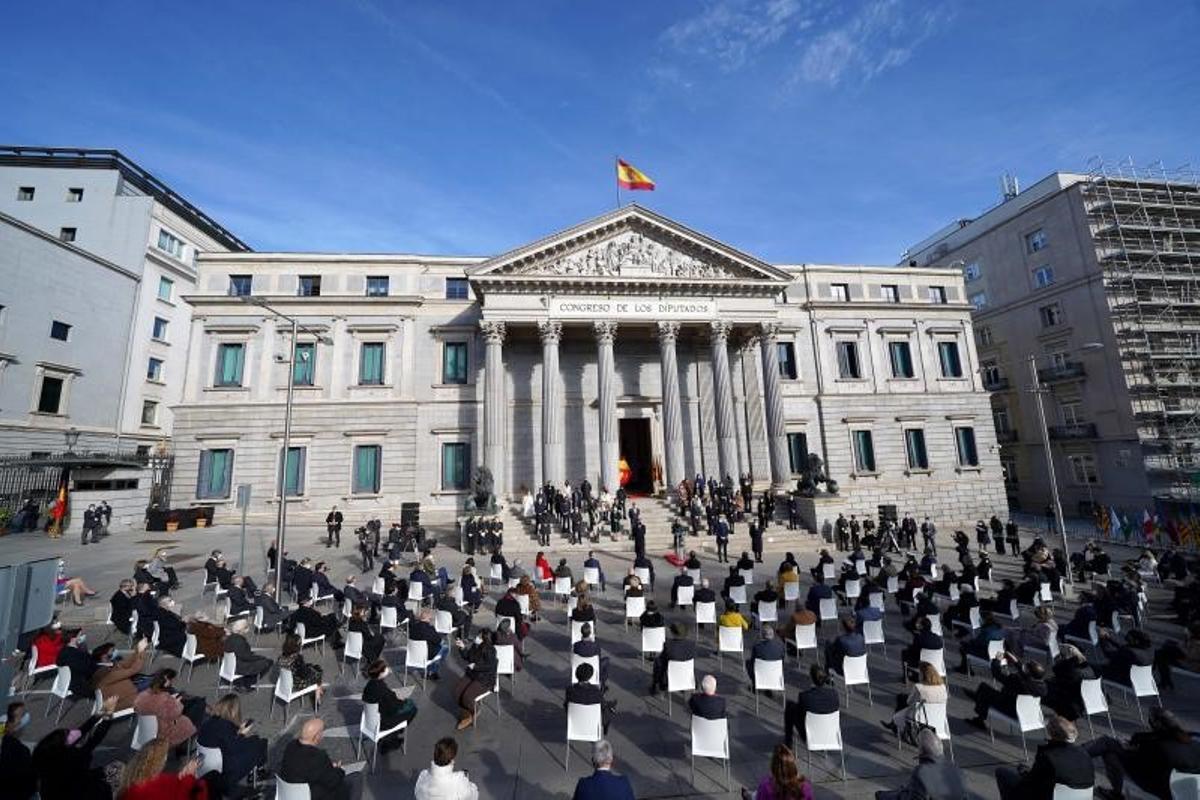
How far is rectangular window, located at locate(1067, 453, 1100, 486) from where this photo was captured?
3294 centimetres

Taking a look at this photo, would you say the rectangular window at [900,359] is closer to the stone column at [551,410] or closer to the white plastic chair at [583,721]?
the stone column at [551,410]

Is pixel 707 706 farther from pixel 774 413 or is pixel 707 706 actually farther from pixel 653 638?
pixel 774 413

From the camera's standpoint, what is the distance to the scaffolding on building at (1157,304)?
30359 mm

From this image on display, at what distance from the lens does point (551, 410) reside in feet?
82.0

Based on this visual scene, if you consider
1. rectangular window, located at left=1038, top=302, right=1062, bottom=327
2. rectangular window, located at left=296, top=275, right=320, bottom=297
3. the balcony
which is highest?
rectangular window, located at left=296, top=275, right=320, bottom=297

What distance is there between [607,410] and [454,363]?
388 inches

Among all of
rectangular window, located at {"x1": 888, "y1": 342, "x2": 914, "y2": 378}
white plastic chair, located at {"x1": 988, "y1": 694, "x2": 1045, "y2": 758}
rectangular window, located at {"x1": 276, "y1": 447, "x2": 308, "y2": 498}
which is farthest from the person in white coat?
rectangular window, located at {"x1": 888, "y1": 342, "x2": 914, "y2": 378}

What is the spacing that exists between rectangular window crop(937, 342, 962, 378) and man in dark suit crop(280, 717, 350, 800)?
3855 centimetres

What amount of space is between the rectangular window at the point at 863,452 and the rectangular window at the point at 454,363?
23987 millimetres

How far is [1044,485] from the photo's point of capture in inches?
1394

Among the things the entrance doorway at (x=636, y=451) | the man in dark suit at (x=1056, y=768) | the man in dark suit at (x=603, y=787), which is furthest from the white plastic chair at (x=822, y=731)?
the entrance doorway at (x=636, y=451)

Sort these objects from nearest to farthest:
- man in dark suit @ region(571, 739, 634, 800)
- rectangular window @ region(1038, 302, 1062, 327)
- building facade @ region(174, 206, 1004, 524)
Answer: man in dark suit @ region(571, 739, 634, 800)
building facade @ region(174, 206, 1004, 524)
rectangular window @ region(1038, 302, 1062, 327)

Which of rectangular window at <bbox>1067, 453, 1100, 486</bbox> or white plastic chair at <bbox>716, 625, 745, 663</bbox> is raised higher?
rectangular window at <bbox>1067, 453, 1100, 486</bbox>

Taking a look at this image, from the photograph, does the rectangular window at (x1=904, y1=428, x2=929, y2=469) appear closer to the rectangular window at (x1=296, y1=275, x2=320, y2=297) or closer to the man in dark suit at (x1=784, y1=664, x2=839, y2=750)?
the man in dark suit at (x1=784, y1=664, x2=839, y2=750)
